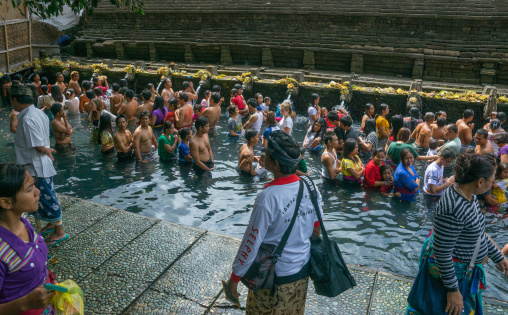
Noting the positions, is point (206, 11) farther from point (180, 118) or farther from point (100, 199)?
point (100, 199)

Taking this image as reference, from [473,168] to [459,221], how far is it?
0.39 m

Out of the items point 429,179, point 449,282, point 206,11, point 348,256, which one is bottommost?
point 348,256

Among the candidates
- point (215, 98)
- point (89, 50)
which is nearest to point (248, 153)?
point (215, 98)

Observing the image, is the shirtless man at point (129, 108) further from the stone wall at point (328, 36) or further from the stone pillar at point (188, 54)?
the stone pillar at point (188, 54)

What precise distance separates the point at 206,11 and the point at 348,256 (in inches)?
782

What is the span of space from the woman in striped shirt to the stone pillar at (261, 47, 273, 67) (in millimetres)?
17581

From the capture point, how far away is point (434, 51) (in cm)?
1662

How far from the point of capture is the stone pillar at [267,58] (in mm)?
19594

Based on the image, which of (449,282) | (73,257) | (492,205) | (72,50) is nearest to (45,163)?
(73,257)

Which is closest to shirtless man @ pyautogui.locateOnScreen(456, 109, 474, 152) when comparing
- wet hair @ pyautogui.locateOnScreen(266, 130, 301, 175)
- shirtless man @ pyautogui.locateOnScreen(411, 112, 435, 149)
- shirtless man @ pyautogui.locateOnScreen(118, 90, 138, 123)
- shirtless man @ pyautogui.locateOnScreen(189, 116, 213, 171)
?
shirtless man @ pyautogui.locateOnScreen(411, 112, 435, 149)

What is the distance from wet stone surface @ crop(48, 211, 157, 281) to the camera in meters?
4.40

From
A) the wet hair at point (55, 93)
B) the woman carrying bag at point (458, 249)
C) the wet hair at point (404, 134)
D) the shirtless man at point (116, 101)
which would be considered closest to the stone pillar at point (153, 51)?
the shirtless man at point (116, 101)

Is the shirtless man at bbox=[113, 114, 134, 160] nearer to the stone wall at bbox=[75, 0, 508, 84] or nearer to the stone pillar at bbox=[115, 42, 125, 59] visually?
the stone wall at bbox=[75, 0, 508, 84]

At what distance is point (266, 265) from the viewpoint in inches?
103
